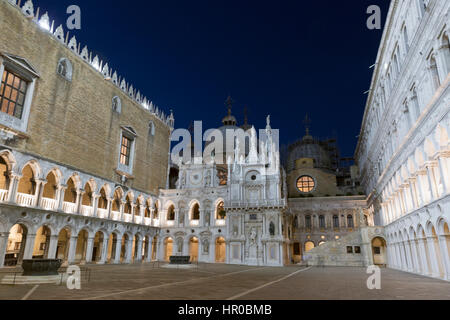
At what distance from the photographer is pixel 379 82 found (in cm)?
2838

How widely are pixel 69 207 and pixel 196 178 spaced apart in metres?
18.7

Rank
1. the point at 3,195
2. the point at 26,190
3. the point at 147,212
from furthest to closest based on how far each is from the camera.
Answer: the point at 147,212
the point at 26,190
the point at 3,195

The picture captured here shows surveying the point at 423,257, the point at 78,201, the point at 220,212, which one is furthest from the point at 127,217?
the point at 423,257

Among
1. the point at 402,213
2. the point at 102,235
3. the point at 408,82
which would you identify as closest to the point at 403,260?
the point at 402,213

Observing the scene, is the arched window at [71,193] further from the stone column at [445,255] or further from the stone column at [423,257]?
the stone column at [445,255]

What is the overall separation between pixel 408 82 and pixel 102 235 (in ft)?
97.0

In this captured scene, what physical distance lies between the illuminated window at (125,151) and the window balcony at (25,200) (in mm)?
11937

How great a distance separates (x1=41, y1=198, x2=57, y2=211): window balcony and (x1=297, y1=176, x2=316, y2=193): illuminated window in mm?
34771

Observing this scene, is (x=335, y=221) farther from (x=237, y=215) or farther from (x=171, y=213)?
(x=171, y=213)

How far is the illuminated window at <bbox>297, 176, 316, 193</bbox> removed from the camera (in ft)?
161

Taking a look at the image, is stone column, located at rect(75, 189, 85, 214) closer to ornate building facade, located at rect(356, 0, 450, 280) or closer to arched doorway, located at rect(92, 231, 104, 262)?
arched doorway, located at rect(92, 231, 104, 262)

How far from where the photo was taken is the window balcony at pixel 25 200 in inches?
935

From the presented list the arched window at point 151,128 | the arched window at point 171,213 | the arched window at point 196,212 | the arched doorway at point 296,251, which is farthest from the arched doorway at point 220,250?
the arched window at point 151,128

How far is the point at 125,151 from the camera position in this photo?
36.7m
